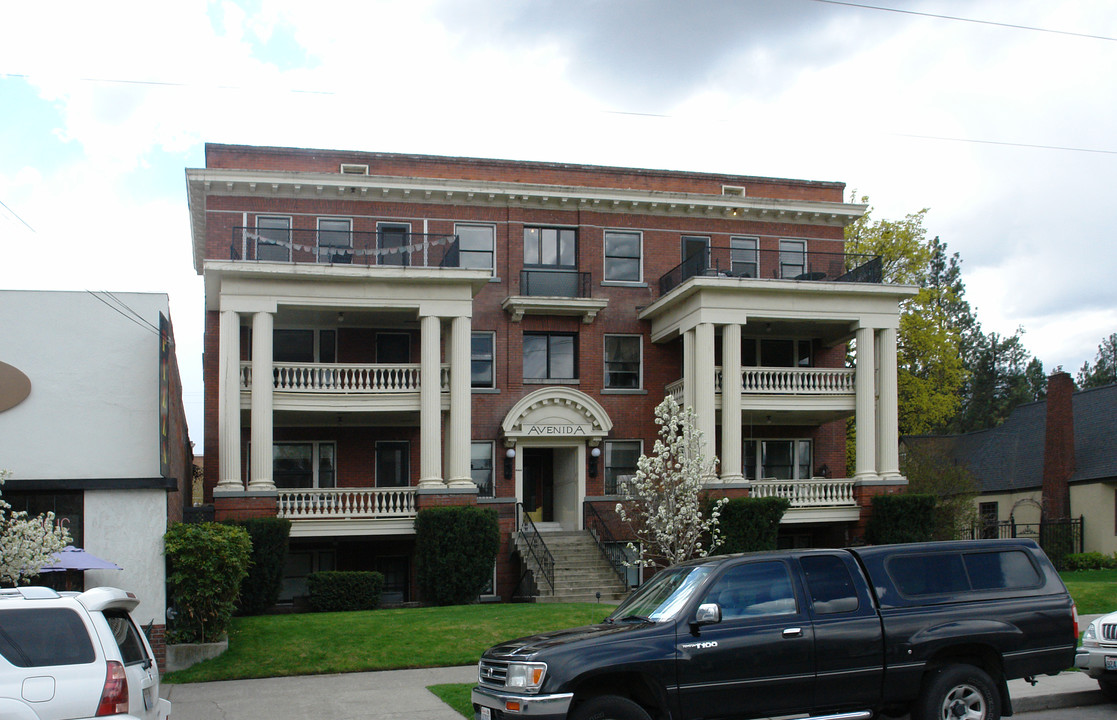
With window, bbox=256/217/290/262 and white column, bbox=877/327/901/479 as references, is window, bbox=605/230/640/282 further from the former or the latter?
window, bbox=256/217/290/262

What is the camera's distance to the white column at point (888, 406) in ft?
96.1

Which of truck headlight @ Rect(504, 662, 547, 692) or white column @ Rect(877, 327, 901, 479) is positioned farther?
white column @ Rect(877, 327, 901, 479)

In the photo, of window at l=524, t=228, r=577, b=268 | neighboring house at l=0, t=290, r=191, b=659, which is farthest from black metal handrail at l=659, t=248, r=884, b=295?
neighboring house at l=0, t=290, r=191, b=659

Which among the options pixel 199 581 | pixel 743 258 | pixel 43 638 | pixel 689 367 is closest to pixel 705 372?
pixel 689 367

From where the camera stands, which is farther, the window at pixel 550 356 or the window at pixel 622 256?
the window at pixel 622 256

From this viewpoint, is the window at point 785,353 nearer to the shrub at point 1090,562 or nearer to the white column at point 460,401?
A: the white column at point 460,401

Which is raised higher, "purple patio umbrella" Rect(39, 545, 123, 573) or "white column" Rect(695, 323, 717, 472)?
"white column" Rect(695, 323, 717, 472)

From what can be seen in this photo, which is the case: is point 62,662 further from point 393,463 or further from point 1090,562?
point 1090,562

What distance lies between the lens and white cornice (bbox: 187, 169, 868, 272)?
2805cm

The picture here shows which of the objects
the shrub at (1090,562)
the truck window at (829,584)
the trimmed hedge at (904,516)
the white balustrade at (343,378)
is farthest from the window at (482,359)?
the truck window at (829,584)

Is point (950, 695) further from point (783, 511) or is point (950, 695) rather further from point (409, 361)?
point (409, 361)

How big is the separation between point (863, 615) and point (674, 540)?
9545 mm

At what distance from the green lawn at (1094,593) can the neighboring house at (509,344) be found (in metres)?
5.47

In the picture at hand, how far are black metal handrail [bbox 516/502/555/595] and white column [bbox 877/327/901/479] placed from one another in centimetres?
1017
